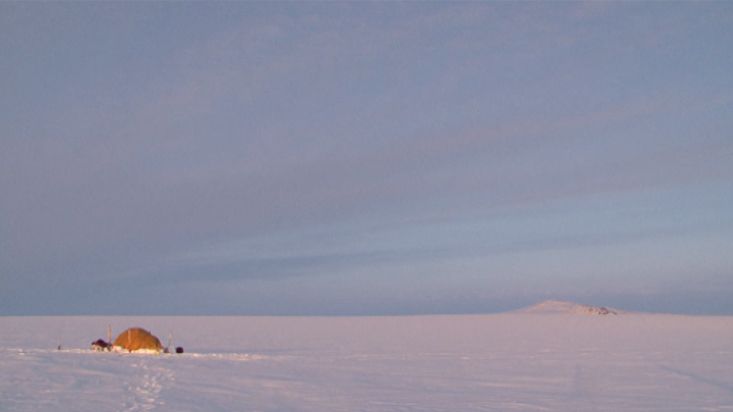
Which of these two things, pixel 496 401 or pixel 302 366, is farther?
pixel 302 366

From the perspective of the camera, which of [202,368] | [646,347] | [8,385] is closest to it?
[8,385]

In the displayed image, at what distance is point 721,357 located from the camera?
81.5 feet

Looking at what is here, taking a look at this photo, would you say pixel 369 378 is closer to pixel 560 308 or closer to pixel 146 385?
pixel 146 385

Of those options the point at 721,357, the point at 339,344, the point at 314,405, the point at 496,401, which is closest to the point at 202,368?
the point at 314,405

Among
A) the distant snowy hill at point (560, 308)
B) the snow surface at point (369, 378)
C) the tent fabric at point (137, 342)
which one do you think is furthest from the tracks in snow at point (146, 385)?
the distant snowy hill at point (560, 308)

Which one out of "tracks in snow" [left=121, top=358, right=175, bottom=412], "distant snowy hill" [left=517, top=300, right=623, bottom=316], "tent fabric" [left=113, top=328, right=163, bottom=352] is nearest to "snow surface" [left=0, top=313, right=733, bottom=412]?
"tracks in snow" [left=121, top=358, right=175, bottom=412]

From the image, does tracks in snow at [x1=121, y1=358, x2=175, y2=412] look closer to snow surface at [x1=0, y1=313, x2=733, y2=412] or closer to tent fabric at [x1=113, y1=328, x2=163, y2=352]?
snow surface at [x1=0, y1=313, x2=733, y2=412]

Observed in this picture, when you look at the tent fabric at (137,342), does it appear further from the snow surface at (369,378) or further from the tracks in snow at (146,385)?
the tracks in snow at (146,385)

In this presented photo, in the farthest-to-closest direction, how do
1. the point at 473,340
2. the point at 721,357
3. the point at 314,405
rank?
the point at 473,340 → the point at 721,357 → the point at 314,405

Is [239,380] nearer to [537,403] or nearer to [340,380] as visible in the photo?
[340,380]

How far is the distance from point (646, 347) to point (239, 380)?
17289mm

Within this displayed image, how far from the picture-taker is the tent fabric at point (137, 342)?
25.7 metres

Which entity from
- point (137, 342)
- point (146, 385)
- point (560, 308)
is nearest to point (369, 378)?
point (146, 385)

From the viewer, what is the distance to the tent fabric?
84.2 ft
